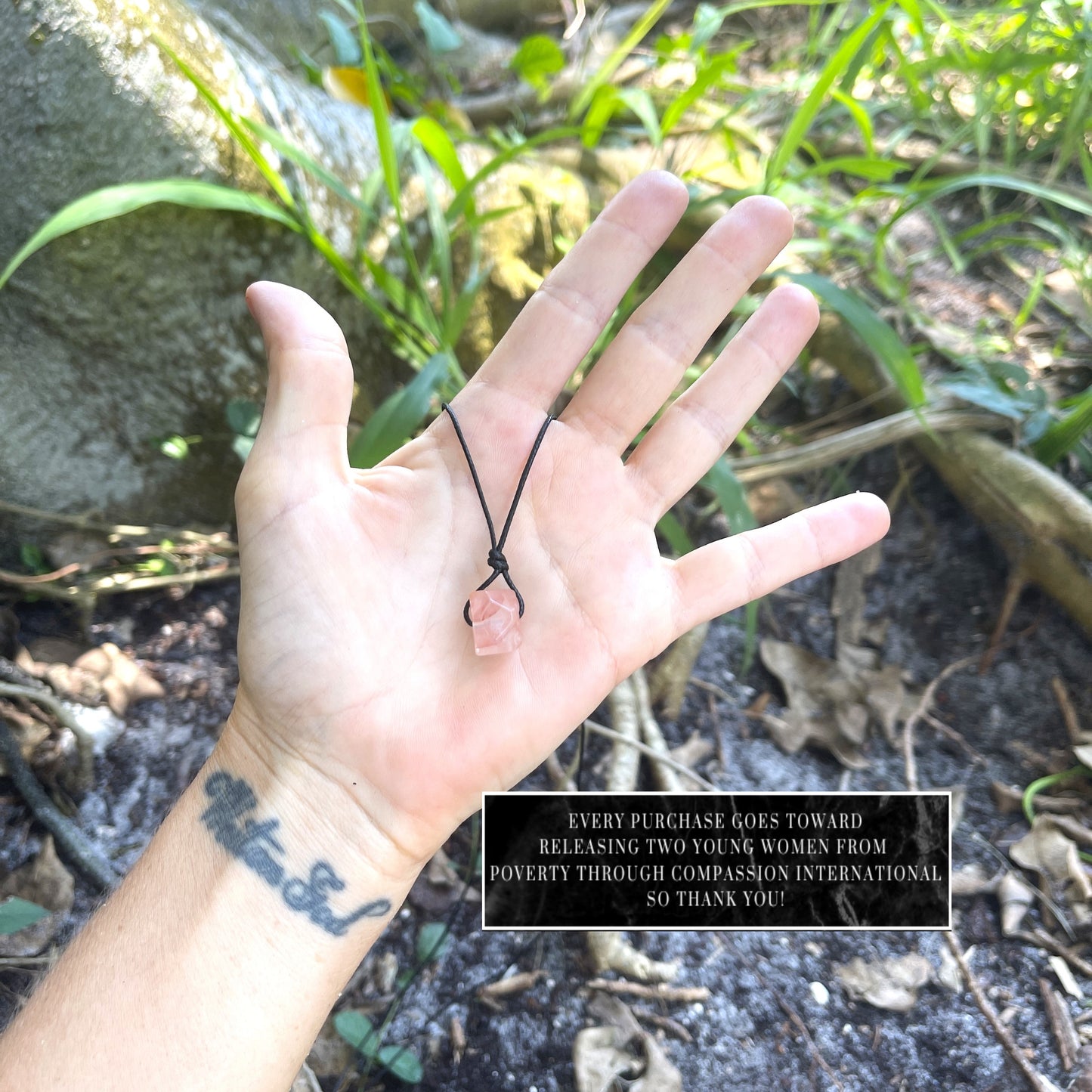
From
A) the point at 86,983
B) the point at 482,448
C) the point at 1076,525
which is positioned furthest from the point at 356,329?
the point at 1076,525

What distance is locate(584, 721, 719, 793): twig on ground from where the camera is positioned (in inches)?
41.2

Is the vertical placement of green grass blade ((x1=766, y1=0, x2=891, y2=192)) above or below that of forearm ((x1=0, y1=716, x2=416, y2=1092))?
above

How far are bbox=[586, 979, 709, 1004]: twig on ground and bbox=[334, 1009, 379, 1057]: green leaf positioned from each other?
0.81ft

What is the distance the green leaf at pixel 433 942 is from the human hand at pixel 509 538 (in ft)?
0.55

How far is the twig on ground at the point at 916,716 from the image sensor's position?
3.40ft

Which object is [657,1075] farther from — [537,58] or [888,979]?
[537,58]

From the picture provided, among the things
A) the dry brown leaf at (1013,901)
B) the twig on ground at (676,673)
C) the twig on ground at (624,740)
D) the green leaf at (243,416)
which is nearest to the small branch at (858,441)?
the twig on ground at (676,673)

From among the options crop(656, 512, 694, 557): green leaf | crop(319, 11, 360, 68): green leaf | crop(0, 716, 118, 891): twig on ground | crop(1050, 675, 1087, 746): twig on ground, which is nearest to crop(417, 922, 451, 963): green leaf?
crop(0, 716, 118, 891): twig on ground

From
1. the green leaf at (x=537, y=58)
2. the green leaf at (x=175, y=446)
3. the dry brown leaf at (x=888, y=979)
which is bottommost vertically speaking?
the dry brown leaf at (x=888, y=979)

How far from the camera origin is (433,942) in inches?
36.3

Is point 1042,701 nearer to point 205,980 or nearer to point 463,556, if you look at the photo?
point 463,556

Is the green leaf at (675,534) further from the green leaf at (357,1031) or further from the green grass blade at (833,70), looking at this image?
the green leaf at (357,1031)

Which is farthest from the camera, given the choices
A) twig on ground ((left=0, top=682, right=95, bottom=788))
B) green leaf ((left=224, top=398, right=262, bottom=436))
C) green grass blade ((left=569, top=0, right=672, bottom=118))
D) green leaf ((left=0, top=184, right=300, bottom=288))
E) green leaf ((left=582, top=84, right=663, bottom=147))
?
green grass blade ((left=569, top=0, right=672, bottom=118))

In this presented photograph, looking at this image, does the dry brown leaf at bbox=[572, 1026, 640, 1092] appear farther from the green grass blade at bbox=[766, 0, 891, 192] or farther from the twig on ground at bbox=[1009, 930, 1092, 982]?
the green grass blade at bbox=[766, 0, 891, 192]
